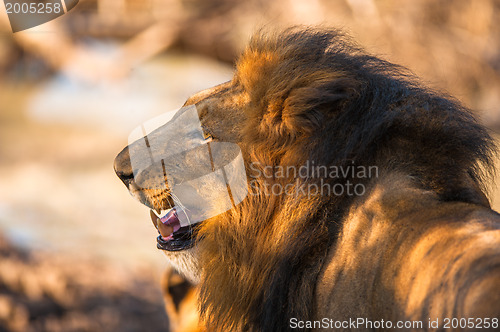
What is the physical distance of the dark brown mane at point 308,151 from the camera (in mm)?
2143

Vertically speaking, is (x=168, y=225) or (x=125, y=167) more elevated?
(x=125, y=167)

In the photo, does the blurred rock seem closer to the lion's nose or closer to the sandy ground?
the sandy ground

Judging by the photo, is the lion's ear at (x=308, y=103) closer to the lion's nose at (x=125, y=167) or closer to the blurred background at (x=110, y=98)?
the lion's nose at (x=125, y=167)

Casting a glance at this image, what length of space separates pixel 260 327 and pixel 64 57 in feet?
23.6

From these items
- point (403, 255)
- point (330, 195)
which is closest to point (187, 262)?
point (330, 195)

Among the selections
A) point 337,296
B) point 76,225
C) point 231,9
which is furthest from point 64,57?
point 337,296

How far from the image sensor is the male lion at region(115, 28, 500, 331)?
6.20 ft

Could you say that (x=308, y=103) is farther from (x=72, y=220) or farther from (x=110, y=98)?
(x=110, y=98)

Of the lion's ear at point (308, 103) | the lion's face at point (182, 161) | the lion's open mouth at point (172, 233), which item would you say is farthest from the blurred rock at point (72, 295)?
the lion's ear at point (308, 103)

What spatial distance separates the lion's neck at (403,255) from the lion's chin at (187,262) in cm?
60

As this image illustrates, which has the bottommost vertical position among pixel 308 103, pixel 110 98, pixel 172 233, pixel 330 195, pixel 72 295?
pixel 72 295

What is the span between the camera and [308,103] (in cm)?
220

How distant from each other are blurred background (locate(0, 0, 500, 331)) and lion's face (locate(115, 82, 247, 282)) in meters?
2.64

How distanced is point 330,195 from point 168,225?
2.50 feet
